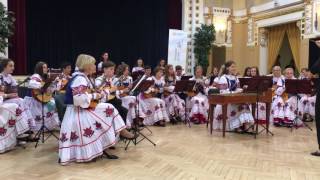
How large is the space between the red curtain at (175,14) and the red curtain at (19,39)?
5705 millimetres

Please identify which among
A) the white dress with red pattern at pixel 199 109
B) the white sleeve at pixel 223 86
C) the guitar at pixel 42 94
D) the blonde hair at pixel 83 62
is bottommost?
the white dress with red pattern at pixel 199 109

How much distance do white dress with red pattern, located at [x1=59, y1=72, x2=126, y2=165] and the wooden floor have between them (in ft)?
0.51

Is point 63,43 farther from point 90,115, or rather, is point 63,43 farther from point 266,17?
point 90,115

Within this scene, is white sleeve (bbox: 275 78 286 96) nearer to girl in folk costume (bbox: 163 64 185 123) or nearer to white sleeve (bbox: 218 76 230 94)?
white sleeve (bbox: 218 76 230 94)

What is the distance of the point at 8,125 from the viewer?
18.8ft

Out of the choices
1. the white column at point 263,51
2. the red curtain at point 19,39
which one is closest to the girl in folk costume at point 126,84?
the red curtain at point 19,39

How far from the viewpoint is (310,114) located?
30.3 ft

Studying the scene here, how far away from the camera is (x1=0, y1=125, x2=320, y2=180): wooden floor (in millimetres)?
4520

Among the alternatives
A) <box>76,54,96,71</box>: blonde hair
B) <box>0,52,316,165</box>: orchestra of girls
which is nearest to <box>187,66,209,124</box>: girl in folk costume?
<box>0,52,316,165</box>: orchestra of girls

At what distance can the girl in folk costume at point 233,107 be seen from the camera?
23.6 feet

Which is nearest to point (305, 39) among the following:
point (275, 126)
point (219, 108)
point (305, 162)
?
point (275, 126)

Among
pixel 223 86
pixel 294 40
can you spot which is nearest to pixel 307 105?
pixel 223 86

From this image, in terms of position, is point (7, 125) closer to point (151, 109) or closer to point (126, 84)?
point (126, 84)

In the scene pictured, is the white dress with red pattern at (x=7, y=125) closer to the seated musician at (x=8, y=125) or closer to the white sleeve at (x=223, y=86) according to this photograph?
the seated musician at (x=8, y=125)
